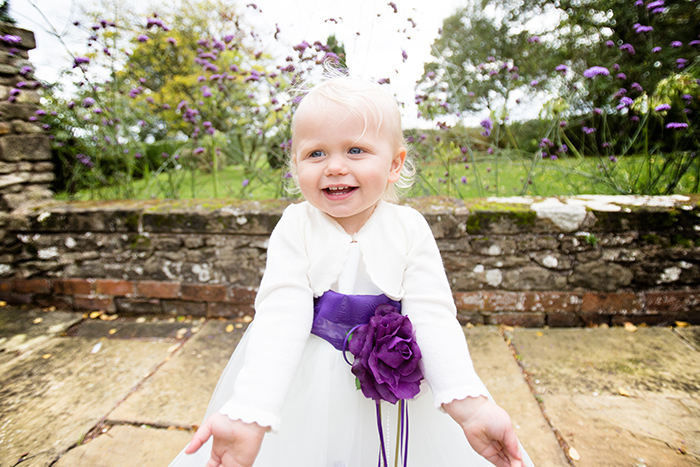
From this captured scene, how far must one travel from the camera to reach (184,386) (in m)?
1.99

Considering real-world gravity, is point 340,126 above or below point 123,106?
below

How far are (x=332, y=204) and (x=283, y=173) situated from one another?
2138 millimetres

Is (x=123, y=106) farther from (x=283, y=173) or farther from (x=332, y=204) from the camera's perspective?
(x=332, y=204)

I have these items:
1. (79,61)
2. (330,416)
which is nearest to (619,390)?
(330,416)

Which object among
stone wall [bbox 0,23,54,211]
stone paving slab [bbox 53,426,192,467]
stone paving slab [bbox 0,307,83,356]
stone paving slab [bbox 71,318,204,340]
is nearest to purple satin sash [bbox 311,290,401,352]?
stone paving slab [bbox 53,426,192,467]

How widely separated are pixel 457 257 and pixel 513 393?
0.89 meters

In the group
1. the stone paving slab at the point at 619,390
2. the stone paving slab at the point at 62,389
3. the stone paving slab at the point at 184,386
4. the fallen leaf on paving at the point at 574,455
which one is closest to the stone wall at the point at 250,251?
the stone paving slab at the point at 619,390

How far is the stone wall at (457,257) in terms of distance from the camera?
232 centimetres

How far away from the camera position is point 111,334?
254 cm

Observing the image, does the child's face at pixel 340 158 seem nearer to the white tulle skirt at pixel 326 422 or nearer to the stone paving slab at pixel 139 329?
the white tulle skirt at pixel 326 422

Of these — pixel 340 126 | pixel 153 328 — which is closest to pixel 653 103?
pixel 340 126

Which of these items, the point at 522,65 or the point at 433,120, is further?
the point at 522,65

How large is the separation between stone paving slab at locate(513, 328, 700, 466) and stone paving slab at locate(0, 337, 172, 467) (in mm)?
2267

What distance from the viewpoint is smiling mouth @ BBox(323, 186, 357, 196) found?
1.01 metres
